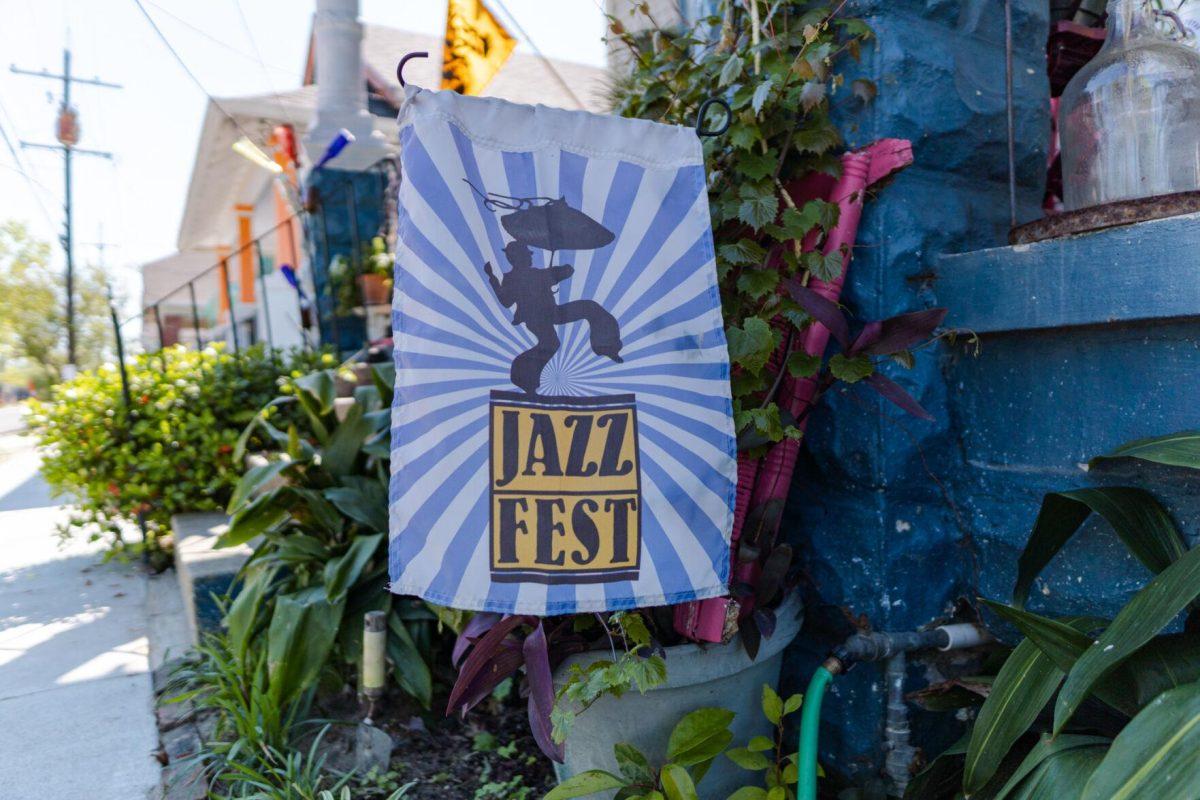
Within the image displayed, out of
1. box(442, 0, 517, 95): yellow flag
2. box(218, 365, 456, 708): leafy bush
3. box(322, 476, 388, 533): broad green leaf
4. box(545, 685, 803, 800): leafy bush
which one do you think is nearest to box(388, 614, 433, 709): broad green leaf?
box(218, 365, 456, 708): leafy bush

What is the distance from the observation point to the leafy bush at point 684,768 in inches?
54.6

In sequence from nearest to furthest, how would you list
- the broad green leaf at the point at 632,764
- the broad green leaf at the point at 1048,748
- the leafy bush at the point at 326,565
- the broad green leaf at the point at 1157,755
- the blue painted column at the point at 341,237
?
1. the broad green leaf at the point at 1157,755
2. the broad green leaf at the point at 1048,748
3. the broad green leaf at the point at 632,764
4. the leafy bush at the point at 326,565
5. the blue painted column at the point at 341,237

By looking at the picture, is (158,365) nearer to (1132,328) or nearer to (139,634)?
(139,634)

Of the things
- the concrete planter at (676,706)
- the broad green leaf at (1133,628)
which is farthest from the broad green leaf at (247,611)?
the broad green leaf at (1133,628)

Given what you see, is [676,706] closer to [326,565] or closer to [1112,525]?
[1112,525]

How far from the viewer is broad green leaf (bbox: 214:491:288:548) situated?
2432 mm

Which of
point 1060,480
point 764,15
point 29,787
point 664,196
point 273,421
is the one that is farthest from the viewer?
point 273,421

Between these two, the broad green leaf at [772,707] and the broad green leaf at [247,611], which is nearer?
the broad green leaf at [772,707]

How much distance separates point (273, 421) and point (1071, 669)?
12.1 ft

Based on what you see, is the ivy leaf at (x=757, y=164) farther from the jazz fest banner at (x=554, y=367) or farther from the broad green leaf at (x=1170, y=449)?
the broad green leaf at (x=1170, y=449)

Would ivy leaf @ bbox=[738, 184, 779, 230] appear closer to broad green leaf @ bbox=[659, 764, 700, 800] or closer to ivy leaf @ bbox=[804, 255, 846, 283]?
ivy leaf @ bbox=[804, 255, 846, 283]

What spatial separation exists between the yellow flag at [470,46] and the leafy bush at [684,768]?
3.38 m

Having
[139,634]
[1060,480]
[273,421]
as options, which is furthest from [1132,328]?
[273,421]

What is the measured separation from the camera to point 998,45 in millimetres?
1886
